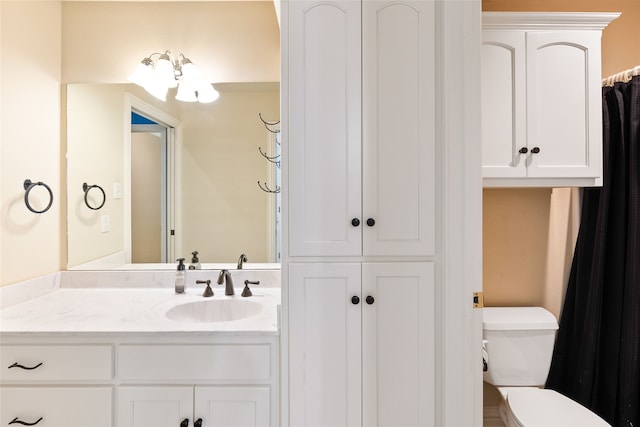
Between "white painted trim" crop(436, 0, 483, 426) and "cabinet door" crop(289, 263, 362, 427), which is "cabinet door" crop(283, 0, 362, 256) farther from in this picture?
"white painted trim" crop(436, 0, 483, 426)

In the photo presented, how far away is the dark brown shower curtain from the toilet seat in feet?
0.63

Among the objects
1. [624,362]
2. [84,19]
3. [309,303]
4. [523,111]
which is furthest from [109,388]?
[624,362]

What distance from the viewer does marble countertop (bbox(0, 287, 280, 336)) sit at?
120 centimetres

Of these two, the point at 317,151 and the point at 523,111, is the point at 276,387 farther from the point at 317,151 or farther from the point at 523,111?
the point at 523,111

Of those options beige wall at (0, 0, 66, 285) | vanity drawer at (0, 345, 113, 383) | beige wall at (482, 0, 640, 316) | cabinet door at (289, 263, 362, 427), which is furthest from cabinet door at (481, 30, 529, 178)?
beige wall at (0, 0, 66, 285)

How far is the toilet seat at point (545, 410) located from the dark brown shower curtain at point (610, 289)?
0.63 feet

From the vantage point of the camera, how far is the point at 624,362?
149cm

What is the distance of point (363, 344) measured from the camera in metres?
1.15

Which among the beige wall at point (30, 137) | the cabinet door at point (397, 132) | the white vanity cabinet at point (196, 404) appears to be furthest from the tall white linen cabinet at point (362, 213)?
the beige wall at point (30, 137)

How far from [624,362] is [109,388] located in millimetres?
2202

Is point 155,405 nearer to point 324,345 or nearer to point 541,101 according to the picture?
point 324,345

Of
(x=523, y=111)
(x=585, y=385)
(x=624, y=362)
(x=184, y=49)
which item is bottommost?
(x=585, y=385)

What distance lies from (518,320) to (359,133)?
123cm

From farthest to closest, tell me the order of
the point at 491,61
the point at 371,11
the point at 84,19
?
the point at 84,19 < the point at 491,61 < the point at 371,11
